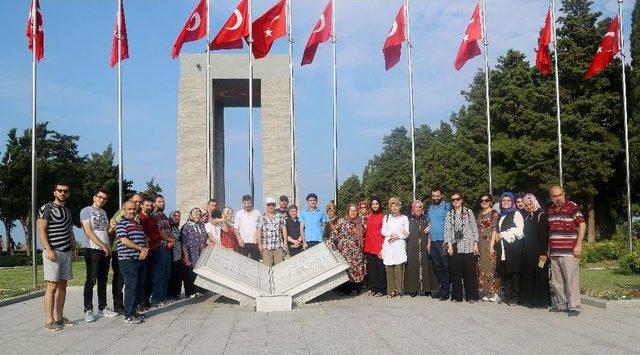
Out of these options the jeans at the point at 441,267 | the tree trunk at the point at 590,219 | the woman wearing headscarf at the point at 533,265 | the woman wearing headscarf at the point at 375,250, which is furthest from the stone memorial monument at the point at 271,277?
the tree trunk at the point at 590,219

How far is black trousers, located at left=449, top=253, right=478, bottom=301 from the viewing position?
351 inches

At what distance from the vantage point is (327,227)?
35.7 ft

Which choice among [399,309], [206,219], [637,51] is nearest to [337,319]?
[399,309]

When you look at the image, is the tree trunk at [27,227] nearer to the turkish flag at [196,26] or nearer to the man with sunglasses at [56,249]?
the turkish flag at [196,26]

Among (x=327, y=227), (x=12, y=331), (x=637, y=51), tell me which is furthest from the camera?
(x=637, y=51)

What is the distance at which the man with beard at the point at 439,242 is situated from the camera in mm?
9336

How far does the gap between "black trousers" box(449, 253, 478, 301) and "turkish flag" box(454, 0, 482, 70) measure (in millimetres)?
7263

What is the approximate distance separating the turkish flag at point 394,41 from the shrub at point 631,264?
6.75m

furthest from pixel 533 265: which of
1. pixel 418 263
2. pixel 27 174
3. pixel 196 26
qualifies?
pixel 27 174

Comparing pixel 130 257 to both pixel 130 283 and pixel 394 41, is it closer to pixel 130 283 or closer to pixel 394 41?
pixel 130 283

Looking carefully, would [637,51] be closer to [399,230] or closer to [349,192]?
[399,230]

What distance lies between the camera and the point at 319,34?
15.6 metres

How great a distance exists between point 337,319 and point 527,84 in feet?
83.2

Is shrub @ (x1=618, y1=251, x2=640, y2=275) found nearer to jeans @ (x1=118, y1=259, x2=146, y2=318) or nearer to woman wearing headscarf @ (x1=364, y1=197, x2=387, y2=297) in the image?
woman wearing headscarf @ (x1=364, y1=197, x2=387, y2=297)
